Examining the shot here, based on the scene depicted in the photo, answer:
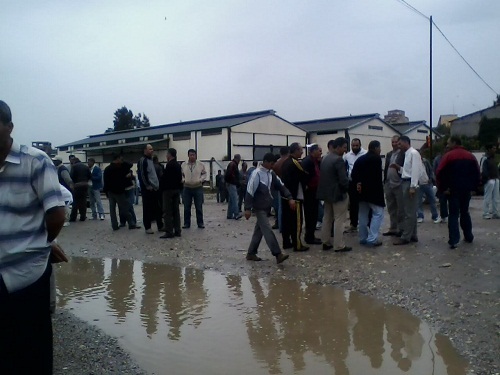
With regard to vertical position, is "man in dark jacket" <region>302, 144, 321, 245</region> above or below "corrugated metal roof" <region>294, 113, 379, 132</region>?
below

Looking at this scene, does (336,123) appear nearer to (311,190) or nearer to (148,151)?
(148,151)

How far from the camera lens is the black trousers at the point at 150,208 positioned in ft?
40.4

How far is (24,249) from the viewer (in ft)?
10.2

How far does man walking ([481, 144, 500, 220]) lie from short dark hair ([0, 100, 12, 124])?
38.2 ft

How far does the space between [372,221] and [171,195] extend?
4.55 meters

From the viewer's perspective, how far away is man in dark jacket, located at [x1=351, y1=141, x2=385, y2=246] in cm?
918

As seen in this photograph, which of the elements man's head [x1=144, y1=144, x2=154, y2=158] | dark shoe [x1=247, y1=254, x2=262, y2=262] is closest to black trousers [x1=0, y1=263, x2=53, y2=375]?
dark shoe [x1=247, y1=254, x2=262, y2=262]

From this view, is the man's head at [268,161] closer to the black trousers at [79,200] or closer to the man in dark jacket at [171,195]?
the man in dark jacket at [171,195]

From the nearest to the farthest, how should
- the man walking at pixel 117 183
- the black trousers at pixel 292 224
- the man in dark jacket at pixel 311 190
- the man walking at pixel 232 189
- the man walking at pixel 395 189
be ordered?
1. the black trousers at pixel 292 224
2. the man walking at pixel 395 189
3. the man in dark jacket at pixel 311 190
4. the man walking at pixel 117 183
5. the man walking at pixel 232 189

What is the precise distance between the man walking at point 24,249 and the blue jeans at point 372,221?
688 centimetres

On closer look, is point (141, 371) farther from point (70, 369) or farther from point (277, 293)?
point (277, 293)

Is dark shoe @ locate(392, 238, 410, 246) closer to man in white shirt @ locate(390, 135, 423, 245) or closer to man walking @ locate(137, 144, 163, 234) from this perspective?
man in white shirt @ locate(390, 135, 423, 245)

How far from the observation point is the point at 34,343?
3143mm

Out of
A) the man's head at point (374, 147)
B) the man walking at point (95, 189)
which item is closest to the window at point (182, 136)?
the man walking at point (95, 189)
